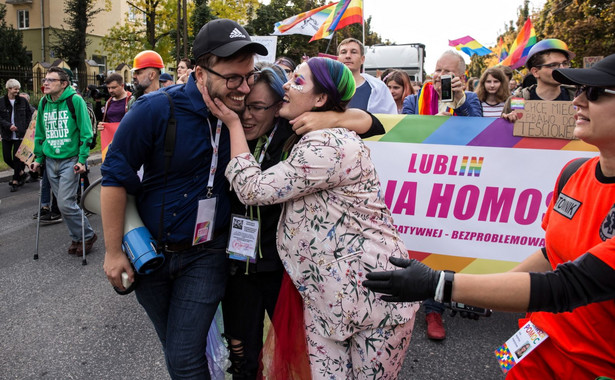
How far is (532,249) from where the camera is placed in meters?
3.59

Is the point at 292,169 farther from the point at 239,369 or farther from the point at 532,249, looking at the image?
the point at 532,249

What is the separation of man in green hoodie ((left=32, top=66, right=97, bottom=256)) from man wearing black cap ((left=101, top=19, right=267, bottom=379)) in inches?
151

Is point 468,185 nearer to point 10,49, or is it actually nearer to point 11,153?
point 11,153

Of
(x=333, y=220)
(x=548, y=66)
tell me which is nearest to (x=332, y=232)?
(x=333, y=220)

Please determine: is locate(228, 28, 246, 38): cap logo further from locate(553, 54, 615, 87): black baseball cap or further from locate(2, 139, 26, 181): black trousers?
locate(2, 139, 26, 181): black trousers

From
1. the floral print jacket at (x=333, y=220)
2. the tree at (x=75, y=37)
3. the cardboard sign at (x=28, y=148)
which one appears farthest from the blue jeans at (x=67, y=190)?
the tree at (x=75, y=37)

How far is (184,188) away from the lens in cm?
202

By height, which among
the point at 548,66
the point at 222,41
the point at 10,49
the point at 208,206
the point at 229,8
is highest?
the point at 229,8

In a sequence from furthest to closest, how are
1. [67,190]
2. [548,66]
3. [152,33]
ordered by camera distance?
1. [152,33]
2. [67,190]
3. [548,66]

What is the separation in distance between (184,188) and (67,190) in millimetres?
4106

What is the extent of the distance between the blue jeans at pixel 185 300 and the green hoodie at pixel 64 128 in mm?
4005

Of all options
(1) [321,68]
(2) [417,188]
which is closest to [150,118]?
(1) [321,68]

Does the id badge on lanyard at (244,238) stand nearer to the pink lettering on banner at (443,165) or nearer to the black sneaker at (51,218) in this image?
the pink lettering on banner at (443,165)

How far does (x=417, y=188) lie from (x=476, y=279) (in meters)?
2.48
